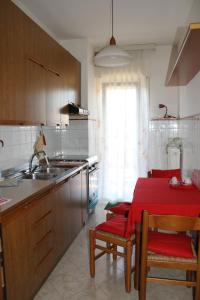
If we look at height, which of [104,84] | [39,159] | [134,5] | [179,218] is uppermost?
[134,5]

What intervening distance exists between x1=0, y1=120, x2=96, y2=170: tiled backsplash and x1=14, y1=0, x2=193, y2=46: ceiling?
4.31ft

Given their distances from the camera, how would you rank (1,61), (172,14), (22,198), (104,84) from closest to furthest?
(22,198) → (1,61) → (172,14) → (104,84)

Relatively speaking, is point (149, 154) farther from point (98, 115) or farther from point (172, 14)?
point (172, 14)

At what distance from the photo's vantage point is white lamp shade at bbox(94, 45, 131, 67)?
→ 7.66ft

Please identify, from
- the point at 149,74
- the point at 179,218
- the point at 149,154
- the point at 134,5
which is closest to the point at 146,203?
the point at 179,218

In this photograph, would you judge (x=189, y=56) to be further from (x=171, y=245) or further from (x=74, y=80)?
(x=74, y=80)

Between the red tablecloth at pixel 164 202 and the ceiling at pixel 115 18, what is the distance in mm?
1999

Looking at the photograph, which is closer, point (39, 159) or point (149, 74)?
point (39, 159)

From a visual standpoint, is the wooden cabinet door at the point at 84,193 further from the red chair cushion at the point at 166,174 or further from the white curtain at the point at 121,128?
the white curtain at the point at 121,128

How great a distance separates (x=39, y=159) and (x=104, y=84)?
187 cm

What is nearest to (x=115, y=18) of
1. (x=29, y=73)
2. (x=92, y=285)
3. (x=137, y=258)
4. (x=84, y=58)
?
(x=84, y=58)

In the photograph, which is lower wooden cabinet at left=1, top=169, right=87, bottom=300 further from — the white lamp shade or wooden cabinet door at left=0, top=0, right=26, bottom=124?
the white lamp shade

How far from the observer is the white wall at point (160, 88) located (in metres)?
4.17

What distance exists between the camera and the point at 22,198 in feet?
5.84
